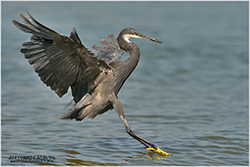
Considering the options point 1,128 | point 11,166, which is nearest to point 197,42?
point 1,128

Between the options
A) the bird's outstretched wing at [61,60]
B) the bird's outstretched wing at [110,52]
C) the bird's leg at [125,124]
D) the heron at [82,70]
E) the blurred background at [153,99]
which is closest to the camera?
the bird's outstretched wing at [61,60]

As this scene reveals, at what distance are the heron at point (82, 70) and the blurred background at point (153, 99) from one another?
0.55 metres

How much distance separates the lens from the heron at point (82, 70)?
18.8ft

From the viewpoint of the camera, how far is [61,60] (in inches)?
233

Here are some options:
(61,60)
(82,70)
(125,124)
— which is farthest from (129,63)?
(61,60)

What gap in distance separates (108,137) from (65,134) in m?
0.76

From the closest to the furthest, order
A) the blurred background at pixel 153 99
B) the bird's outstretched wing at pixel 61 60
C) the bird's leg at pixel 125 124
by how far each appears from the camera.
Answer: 1. the bird's outstretched wing at pixel 61 60
2. the bird's leg at pixel 125 124
3. the blurred background at pixel 153 99

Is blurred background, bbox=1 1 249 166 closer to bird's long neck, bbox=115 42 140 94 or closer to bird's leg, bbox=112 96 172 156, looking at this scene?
bird's leg, bbox=112 96 172 156

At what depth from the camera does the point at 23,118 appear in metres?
7.79

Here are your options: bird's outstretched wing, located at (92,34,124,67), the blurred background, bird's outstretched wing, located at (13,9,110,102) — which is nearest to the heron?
bird's outstretched wing, located at (13,9,110,102)

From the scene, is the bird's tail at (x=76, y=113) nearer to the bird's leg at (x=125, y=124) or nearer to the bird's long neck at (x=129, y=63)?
the bird's leg at (x=125, y=124)

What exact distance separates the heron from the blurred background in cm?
55

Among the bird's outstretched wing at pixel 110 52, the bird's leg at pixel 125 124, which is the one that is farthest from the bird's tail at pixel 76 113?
the bird's outstretched wing at pixel 110 52

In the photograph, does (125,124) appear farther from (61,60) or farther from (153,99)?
(153,99)
